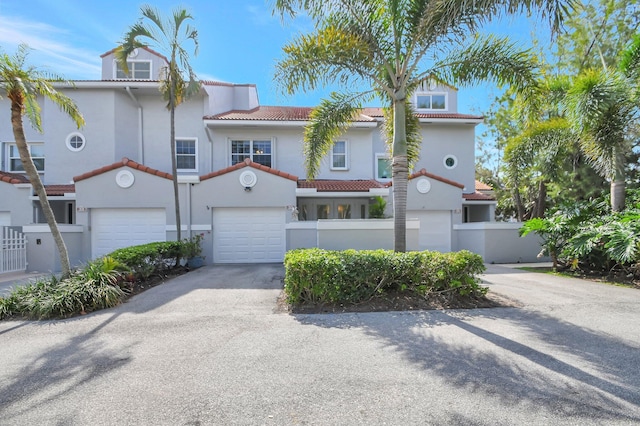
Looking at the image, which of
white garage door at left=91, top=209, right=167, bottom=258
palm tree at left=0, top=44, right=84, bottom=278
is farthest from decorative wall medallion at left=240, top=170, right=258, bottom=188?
palm tree at left=0, top=44, right=84, bottom=278

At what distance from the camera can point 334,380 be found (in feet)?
11.5

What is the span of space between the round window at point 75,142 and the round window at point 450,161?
17.2 meters

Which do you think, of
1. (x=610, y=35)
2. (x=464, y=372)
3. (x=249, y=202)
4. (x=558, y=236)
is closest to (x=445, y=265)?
(x=464, y=372)

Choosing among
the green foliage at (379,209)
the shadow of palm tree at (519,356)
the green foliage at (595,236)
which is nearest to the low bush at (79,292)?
the shadow of palm tree at (519,356)

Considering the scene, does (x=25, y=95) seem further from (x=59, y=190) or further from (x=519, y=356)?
(x=519, y=356)

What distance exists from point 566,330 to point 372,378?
3.44 meters

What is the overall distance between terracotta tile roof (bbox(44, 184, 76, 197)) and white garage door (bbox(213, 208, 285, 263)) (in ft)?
20.1

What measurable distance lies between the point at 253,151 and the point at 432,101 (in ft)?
32.6

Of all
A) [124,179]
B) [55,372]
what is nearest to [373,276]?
[55,372]

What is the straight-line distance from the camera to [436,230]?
14602 millimetres

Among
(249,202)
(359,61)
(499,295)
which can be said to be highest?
(359,61)

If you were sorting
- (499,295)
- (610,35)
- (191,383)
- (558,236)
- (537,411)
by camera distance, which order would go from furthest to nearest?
(610,35)
(558,236)
(499,295)
(191,383)
(537,411)

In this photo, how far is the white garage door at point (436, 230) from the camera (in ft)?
47.7

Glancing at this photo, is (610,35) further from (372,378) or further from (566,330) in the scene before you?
(372,378)
